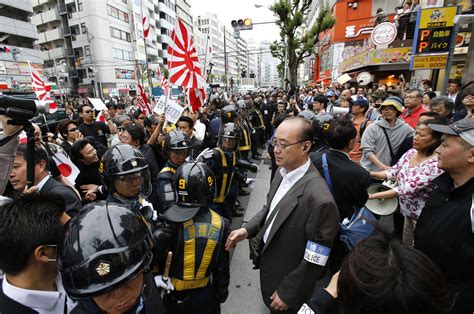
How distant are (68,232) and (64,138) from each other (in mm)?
3990

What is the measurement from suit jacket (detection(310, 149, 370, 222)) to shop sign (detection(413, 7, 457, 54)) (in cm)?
541

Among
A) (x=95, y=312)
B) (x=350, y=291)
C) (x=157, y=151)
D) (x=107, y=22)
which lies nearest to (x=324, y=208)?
(x=350, y=291)

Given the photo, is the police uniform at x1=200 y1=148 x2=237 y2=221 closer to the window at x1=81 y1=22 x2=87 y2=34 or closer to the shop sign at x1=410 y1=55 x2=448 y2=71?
the shop sign at x1=410 y1=55 x2=448 y2=71

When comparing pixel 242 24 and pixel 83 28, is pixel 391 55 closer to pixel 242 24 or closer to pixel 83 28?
pixel 242 24

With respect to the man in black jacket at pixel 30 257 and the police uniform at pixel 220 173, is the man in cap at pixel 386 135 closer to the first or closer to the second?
the police uniform at pixel 220 173

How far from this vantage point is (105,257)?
3.34ft

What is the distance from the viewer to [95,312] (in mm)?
1193

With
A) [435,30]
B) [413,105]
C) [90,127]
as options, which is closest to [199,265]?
[413,105]

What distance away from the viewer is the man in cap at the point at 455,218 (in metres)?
1.61

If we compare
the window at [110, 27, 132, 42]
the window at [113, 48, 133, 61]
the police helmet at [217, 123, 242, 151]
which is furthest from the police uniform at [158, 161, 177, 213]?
the window at [110, 27, 132, 42]

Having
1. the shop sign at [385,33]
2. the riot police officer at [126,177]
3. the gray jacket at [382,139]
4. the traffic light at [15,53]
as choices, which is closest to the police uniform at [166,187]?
the riot police officer at [126,177]

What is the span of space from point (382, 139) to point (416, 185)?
140cm

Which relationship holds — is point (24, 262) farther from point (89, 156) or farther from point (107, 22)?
point (107, 22)

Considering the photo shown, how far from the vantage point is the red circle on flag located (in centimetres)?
273
